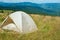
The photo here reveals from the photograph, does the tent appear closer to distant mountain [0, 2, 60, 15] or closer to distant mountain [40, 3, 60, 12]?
distant mountain [0, 2, 60, 15]

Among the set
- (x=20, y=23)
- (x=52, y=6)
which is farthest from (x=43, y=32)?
(x=52, y=6)

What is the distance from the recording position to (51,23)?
4.03m

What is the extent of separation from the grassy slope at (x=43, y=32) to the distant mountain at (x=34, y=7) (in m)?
0.12

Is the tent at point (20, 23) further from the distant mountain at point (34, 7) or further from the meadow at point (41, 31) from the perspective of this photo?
the distant mountain at point (34, 7)

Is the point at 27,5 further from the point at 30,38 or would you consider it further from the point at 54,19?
the point at 30,38

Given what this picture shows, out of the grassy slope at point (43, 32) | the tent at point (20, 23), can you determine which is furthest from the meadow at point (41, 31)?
the tent at point (20, 23)

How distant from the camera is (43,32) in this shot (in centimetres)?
371

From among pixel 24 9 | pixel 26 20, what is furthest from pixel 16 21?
pixel 24 9

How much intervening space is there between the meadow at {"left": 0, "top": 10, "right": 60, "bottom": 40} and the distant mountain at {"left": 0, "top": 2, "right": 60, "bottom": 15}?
0.10 m

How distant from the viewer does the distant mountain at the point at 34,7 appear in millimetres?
4152

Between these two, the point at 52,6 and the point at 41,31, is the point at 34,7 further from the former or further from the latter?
the point at 41,31

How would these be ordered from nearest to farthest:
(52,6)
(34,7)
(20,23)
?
(20,23) < (52,6) < (34,7)

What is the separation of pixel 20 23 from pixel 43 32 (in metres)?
0.52

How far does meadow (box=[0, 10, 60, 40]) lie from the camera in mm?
3496
